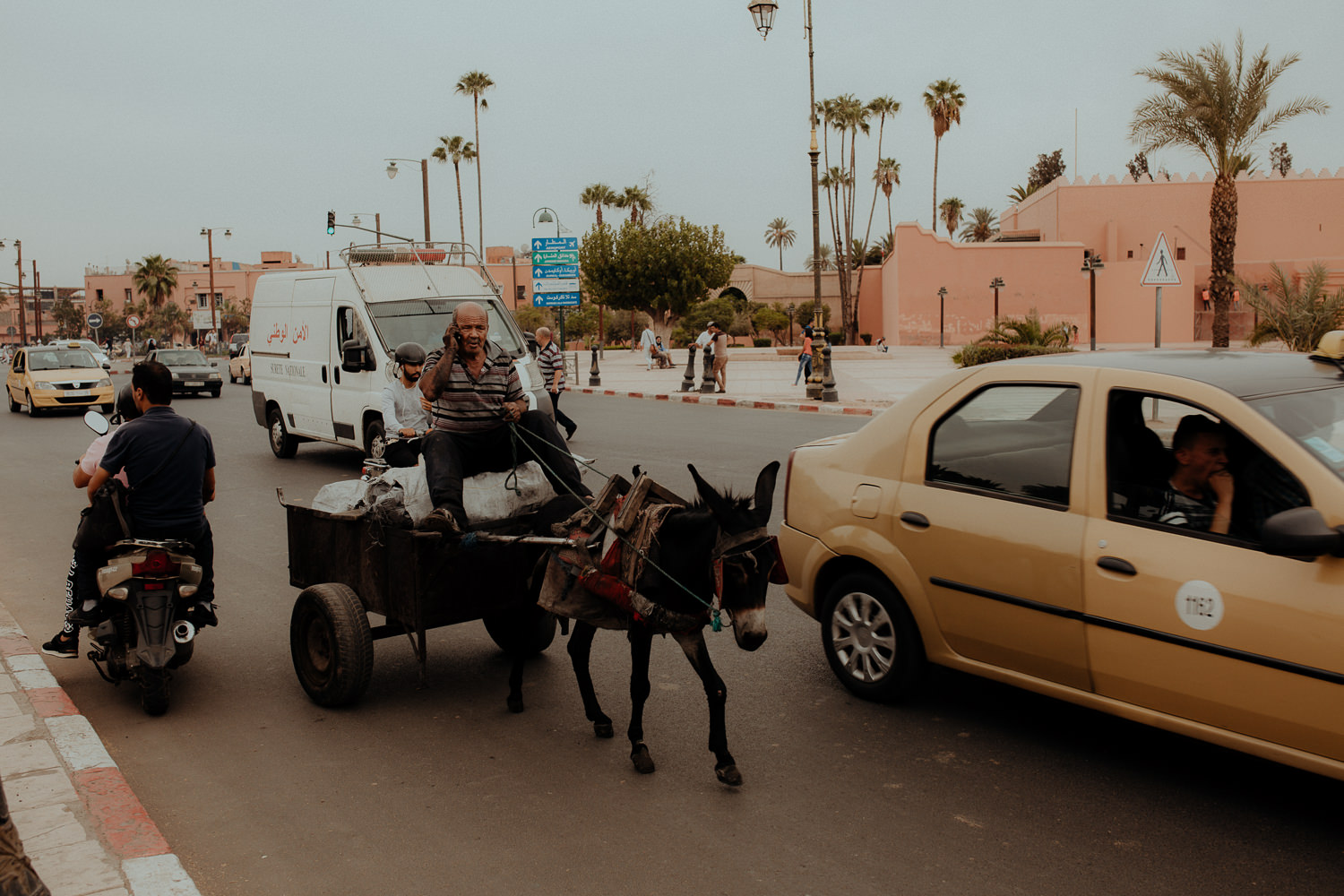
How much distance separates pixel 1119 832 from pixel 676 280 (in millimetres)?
52026

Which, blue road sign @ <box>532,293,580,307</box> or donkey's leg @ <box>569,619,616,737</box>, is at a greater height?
blue road sign @ <box>532,293,580,307</box>

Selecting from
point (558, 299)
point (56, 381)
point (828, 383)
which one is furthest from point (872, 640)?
point (558, 299)

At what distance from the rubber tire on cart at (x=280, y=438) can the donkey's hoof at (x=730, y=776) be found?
12.2 m

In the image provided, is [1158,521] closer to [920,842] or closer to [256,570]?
[920,842]

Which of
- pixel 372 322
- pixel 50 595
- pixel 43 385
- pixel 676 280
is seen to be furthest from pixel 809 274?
pixel 50 595

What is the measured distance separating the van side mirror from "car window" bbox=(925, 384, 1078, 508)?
8.99m

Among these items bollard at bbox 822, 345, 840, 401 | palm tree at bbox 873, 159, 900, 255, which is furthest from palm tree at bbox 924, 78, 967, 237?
bollard at bbox 822, 345, 840, 401

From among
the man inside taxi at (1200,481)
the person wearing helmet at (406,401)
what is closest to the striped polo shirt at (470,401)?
the man inside taxi at (1200,481)

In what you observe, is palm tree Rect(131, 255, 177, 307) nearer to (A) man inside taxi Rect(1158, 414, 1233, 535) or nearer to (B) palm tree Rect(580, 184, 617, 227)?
(B) palm tree Rect(580, 184, 617, 227)

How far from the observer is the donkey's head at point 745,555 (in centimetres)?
381

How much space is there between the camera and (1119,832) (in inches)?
148

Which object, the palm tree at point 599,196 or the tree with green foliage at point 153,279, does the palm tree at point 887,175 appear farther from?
the tree with green foliage at point 153,279

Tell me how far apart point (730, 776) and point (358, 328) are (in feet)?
32.3

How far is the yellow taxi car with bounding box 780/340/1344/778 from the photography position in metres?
3.53
